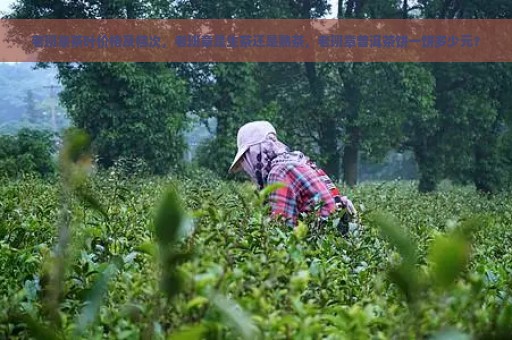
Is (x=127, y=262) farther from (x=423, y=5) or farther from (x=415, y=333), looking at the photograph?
(x=423, y=5)

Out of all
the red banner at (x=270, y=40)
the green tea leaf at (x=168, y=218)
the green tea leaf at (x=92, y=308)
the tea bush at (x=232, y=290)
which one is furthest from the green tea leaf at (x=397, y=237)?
the red banner at (x=270, y=40)

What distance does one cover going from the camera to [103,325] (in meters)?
1.44

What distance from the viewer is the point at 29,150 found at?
1742cm

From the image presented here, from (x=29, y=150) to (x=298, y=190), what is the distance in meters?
15.0

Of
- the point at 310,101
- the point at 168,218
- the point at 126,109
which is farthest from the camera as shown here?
the point at 310,101

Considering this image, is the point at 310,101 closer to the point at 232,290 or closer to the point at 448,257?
the point at 232,290

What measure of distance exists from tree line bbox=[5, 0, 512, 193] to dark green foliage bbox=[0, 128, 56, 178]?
209 centimetres

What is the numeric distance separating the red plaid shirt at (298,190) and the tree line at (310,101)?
16639 millimetres

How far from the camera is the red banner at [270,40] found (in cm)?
2078

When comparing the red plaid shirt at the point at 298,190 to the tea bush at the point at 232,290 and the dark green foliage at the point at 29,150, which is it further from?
the dark green foliage at the point at 29,150

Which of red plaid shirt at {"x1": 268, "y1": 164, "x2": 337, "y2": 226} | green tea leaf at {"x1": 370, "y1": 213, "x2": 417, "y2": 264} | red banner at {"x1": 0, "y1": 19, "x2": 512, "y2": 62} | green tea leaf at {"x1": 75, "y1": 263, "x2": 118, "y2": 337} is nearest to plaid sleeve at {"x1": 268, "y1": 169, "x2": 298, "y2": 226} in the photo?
red plaid shirt at {"x1": 268, "y1": 164, "x2": 337, "y2": 226}

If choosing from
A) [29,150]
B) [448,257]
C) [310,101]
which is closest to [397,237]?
[448,257]

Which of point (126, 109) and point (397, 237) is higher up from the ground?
point (397, 237)

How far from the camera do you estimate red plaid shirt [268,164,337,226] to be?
11.1ft
